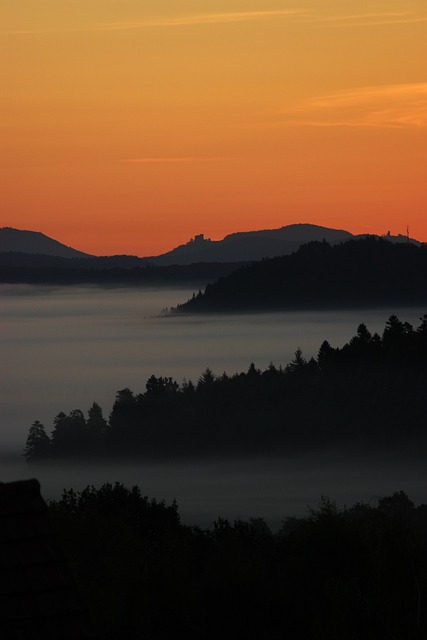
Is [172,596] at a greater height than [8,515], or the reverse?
[8,515]

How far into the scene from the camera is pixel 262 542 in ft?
179

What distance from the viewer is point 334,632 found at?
3048 centimetres

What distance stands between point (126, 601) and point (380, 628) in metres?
15.2

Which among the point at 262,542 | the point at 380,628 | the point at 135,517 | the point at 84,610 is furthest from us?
the point at 135,517

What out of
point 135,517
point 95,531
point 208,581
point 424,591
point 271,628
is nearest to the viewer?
point 424,591

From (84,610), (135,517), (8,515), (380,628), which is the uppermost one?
(8,515)

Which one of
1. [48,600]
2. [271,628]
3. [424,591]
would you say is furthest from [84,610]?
[271,628]

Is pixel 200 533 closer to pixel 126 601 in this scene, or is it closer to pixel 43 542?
pixel 126 601

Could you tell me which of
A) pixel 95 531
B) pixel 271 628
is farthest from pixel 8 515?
pixel 95 531

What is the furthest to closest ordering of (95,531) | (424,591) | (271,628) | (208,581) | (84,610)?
(95,531) < (208,581) < (271,628) < (424,591) < (84,610)

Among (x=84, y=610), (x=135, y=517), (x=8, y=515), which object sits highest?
(x=8, y=515)

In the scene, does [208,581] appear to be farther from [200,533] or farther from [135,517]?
[135,517]

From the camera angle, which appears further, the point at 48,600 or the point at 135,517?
the point at 135,517

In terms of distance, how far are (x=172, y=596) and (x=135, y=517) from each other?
26946mm
